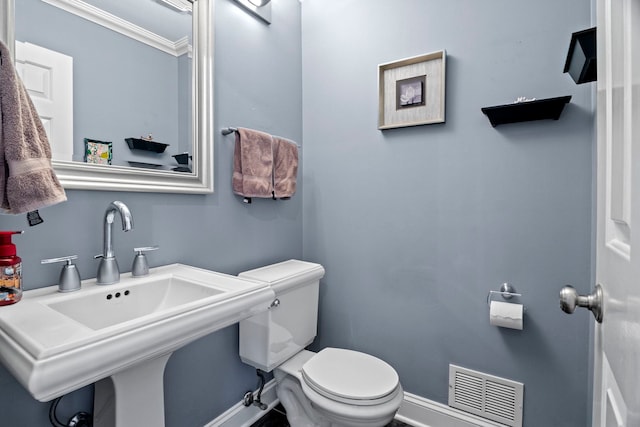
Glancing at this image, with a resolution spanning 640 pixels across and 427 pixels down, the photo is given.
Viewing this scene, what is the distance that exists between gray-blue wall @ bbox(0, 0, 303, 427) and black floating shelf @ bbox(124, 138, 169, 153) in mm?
182

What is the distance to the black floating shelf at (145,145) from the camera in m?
1.19

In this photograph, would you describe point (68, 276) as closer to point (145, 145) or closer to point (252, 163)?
point (145, 145)

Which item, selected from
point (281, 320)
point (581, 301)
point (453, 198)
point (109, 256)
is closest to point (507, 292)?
point (453, 198)

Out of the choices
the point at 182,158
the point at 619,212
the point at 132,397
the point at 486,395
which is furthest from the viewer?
the point at 486,395

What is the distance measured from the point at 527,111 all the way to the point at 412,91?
0.52 metres

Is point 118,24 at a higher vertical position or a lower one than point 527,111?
higher

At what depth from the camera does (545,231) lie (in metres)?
1.34

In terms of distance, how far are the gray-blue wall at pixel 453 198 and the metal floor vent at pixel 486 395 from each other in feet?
0.12

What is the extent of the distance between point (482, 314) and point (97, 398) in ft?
4.94

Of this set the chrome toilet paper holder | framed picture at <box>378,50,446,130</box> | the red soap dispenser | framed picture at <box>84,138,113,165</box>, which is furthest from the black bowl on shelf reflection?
the chrome toilet paper holder

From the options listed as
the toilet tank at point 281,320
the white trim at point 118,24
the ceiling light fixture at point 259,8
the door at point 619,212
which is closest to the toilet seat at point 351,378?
the toilet tank at point 281,320

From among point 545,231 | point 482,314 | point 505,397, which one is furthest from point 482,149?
point 505,397

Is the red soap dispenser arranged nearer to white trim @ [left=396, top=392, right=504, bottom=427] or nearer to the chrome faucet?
the chrome faucet

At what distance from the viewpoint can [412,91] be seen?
1.59 metres
